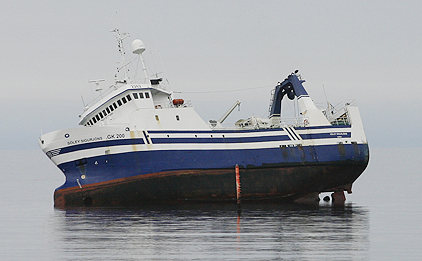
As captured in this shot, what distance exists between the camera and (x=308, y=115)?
35.2m

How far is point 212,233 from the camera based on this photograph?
24.2 m

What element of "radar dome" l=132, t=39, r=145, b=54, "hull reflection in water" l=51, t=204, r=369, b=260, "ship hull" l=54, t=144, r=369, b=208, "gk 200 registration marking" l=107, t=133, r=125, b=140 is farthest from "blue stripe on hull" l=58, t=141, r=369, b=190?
"radar dome" l=132, t=39, r=145, b=54

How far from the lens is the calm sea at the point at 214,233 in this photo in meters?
20.6

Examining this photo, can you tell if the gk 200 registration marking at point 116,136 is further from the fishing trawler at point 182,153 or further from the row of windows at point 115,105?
the row of windows at point 115,105

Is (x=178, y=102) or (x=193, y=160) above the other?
(x=178, y=102)

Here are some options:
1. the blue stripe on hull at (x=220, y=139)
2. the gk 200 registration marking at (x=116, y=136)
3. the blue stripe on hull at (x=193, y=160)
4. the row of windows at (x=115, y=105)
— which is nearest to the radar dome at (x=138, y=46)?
the row of windows at (x=115, y=105)

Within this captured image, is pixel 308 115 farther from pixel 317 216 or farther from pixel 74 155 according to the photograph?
pixel 74 155

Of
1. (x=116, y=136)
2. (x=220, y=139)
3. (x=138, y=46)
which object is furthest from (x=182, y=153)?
(x=138, y=46)

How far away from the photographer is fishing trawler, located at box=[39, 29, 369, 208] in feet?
106

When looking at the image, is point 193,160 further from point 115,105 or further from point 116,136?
point 115,105

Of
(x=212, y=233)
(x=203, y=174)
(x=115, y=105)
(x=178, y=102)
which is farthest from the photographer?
(x=115, y=105)

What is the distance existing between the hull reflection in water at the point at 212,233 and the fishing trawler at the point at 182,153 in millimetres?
1448

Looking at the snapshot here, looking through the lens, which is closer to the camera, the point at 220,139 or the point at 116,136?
the point at 116,136

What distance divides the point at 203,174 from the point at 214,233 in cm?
872
